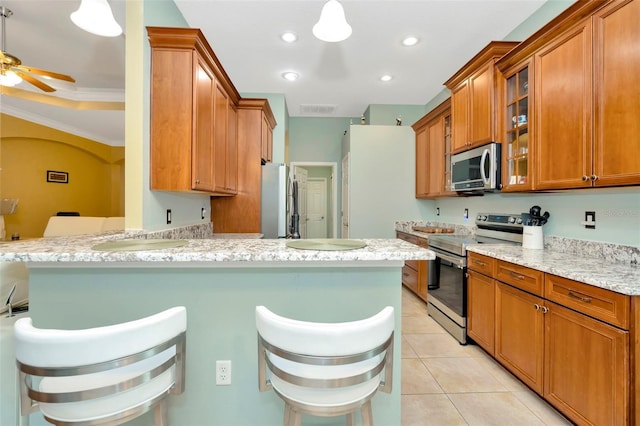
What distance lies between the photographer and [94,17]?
1.62m

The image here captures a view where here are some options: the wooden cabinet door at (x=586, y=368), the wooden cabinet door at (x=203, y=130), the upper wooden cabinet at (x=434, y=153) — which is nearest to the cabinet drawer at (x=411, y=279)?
the upper wooden cabinet at (x=434, y=153)

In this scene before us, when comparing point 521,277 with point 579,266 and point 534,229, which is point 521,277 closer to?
point 579,266

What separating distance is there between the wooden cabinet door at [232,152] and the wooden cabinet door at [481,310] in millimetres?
2535

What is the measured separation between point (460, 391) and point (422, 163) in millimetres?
3163

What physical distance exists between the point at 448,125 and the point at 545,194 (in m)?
1.61

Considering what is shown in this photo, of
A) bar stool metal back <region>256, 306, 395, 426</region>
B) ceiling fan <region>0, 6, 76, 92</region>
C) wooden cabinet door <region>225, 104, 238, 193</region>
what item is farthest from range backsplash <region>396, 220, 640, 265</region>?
ceiling fan <region>0, 6, 76, 92</region>

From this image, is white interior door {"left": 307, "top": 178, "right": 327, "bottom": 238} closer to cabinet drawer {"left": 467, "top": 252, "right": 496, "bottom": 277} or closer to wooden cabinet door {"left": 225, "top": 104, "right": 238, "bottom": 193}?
wooden cabinet door {"left": 225, "top": 104, "right": 238, "bottom": 193}

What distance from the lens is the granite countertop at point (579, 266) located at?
4.64ft

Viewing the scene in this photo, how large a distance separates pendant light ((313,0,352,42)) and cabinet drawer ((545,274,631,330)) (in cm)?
204

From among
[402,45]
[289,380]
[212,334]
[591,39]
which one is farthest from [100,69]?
[591,39]

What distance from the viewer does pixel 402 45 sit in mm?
3166

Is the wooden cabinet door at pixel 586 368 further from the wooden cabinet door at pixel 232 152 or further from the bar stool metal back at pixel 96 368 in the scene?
the wooden cabinet door at pixel 232 152

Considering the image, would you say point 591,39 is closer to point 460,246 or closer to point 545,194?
point 545,194

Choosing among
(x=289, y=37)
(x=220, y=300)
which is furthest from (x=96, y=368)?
(x=289, y=37)
